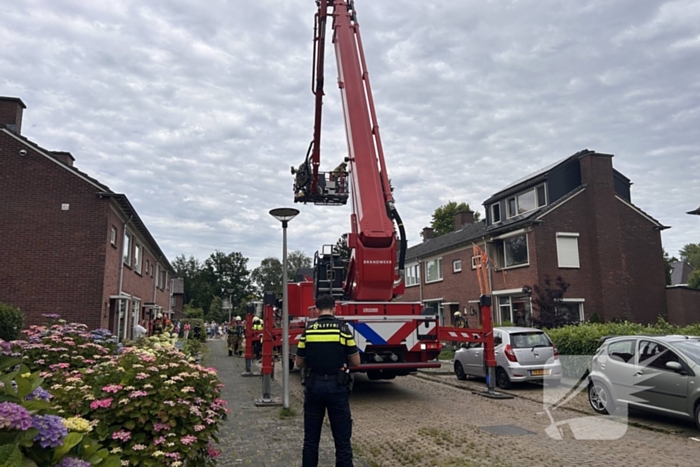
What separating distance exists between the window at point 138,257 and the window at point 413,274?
698 inches

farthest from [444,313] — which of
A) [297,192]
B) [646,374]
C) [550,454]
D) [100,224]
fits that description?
[550,454]

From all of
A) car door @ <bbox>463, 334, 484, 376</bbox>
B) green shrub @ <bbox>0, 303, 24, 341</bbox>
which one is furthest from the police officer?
green shrub @ <bbox>0, 303, 24, 341</bbox>

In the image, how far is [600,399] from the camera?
9.66 meters

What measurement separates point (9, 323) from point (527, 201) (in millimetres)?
22198

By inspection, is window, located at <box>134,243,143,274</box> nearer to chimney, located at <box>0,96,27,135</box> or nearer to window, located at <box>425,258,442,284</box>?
chimney, located at <box>0,96,27,135</box>

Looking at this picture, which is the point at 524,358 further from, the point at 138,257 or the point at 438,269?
the point at 438,269

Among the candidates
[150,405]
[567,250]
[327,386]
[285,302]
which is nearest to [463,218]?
[567,250]

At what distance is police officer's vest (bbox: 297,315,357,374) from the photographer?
5.56 m

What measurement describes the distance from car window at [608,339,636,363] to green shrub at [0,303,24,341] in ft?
44.0

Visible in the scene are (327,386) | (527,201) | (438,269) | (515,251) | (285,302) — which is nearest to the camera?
(327,386)

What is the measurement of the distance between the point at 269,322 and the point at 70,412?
261 inches

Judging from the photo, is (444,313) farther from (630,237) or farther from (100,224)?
(100,224)

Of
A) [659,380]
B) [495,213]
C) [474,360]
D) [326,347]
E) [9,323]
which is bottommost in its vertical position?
[474,360]

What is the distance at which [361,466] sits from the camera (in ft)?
20.2
